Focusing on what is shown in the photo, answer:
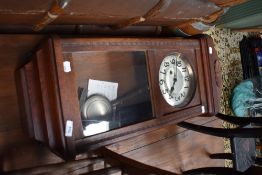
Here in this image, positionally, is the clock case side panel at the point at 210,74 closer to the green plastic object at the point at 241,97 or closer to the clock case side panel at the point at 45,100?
the clock case side panel at the point at 45,100

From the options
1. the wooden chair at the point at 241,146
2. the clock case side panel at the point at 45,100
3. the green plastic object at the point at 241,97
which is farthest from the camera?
the green plastic object at the point at 241,97

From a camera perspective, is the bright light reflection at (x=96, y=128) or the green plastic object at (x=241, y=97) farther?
the green plastic object at (x=241, y=97)

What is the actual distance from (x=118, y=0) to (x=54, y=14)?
189 millimetres

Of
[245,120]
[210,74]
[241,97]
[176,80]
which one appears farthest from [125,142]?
[241,97]

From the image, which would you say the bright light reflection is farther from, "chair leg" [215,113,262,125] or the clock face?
"chair leg" [215,113,262,125]

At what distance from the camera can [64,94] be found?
2.95 ft

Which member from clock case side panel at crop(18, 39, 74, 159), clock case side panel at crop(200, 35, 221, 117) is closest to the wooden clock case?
clock case side panel at crop(18, 39, 74, 159)

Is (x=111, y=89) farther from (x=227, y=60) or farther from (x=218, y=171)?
(x=227, y=60)

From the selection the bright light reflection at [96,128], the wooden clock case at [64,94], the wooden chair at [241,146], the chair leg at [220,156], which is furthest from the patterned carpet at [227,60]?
the bright light reflection at [96,128]

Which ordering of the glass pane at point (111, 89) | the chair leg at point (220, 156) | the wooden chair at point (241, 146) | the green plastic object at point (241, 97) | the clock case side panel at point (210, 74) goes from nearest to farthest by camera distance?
the glass pane at point (111, 89) < the wooden chair at point (241, 146) < the clock case side panel at point (210, 74) < the chair leg at point (220, 156) < the green plastic object at point (241, 97)

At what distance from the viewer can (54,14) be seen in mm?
865

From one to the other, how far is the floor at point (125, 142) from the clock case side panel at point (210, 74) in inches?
11.3

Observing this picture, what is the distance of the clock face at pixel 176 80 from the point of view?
1.23 m

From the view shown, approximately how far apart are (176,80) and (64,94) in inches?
22.4
